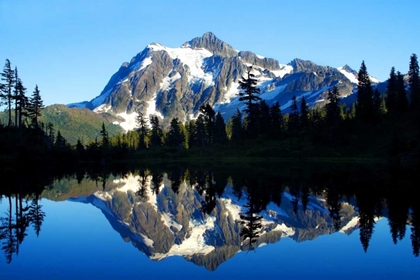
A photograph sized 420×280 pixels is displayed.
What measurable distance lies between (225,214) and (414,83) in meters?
110

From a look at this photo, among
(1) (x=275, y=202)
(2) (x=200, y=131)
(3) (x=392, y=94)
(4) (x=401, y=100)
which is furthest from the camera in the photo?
(2) (x=200, y=131)

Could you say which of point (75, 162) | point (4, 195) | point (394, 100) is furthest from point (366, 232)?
point (394, 100)

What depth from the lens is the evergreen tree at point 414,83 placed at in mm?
105875

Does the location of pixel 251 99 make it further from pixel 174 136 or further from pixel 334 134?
pixel 174 136

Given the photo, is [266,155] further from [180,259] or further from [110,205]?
[180,259]

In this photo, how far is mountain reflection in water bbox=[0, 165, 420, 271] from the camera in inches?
675

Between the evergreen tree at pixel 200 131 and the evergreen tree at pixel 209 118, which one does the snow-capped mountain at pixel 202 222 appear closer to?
the evergreen tree at pixel 209 118

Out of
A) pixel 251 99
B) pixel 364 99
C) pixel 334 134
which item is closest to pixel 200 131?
pixel 251 99

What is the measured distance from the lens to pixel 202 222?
23.2 m

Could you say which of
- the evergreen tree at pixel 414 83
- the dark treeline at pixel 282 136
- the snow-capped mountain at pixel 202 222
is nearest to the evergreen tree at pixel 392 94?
the dark treeline at pixel 282 136

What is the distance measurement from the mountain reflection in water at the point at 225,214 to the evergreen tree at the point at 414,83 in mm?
81908

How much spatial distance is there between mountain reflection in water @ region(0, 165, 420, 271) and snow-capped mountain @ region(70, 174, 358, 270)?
0.15ft

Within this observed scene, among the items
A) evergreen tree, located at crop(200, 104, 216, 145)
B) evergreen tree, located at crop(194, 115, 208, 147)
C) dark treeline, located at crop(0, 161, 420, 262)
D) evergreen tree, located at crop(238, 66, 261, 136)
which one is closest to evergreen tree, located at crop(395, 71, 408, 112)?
evergreen tree, located at crop(238, 66, 261, 136)

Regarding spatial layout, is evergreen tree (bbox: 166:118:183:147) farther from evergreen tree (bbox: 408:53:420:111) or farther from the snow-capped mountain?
the snow-capped mountain
